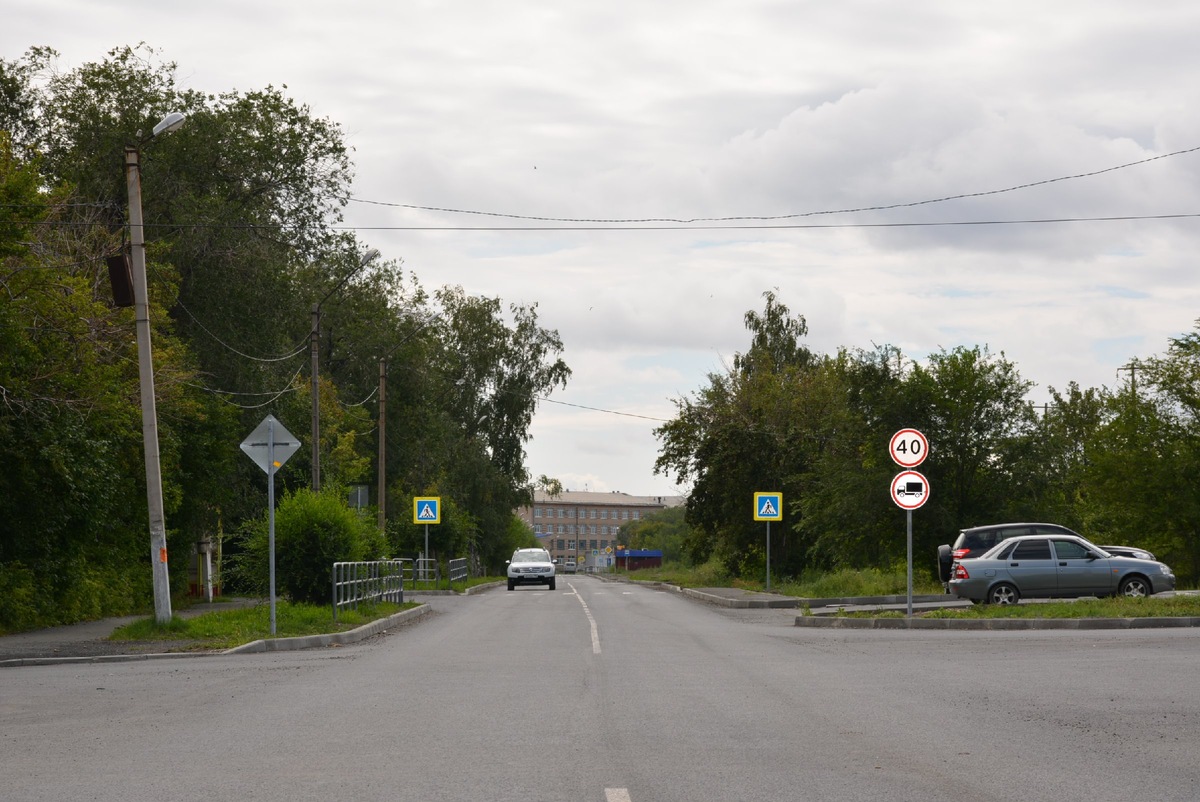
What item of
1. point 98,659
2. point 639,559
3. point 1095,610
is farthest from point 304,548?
point 639,559

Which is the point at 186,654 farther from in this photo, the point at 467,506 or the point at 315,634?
the point at 467,506

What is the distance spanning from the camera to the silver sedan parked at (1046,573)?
26.0 metres

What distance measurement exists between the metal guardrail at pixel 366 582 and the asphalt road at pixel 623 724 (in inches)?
239

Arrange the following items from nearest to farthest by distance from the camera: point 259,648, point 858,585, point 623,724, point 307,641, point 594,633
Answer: point 623,724, point 259,648, point 307,641, point 594,633, point 858,585

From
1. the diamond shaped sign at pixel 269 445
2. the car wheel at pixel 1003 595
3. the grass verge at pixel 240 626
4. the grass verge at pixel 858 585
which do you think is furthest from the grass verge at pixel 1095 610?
the diamond shaped sign at pixel 269 445

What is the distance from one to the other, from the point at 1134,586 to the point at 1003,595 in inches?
103

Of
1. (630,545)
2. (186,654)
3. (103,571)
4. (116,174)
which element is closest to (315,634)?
(186,654)

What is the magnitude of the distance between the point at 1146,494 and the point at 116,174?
96.8 ft

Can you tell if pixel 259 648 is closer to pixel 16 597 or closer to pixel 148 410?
pixel 148 410

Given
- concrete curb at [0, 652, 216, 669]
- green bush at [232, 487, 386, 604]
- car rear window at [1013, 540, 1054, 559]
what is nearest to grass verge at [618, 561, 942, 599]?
car rear window at [1013, 540, 1054, 559]

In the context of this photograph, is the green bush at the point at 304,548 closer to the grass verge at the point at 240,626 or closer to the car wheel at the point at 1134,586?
the grass verge at the point at 240,626

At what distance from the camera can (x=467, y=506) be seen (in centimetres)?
6981

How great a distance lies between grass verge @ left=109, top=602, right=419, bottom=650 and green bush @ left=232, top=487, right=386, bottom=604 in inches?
19.0

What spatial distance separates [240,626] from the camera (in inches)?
870
